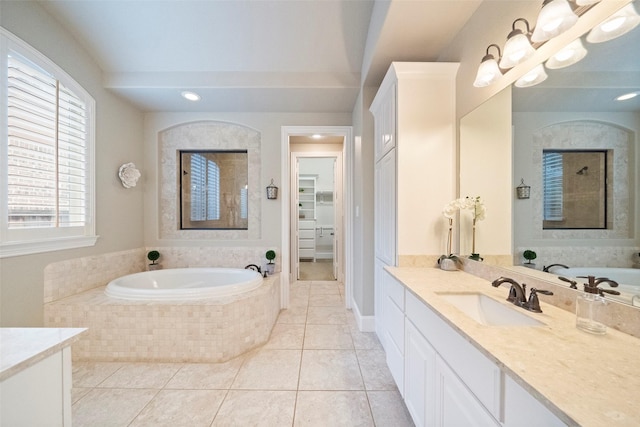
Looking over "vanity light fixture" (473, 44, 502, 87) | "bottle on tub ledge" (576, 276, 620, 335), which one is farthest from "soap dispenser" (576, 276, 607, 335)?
"vanity light fixture" (473, 44, 502, 87)

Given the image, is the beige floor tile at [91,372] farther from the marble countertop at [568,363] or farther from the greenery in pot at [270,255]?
the marble countertop at [568,363]

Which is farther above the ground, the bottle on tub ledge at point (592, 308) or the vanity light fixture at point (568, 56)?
the vanity light fixture at point (568, 56)

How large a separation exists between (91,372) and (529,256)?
3046mm

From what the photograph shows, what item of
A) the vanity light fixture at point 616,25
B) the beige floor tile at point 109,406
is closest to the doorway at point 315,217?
the beige floor tile at point 109,406

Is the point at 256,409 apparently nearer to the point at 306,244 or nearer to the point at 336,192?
the point at 336,192

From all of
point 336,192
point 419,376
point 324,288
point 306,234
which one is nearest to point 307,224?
point 306,234

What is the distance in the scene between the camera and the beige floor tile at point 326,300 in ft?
10.2

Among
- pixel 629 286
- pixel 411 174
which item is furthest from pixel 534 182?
pixel 411 174

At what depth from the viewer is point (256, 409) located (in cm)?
145

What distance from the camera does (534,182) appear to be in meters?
1.15

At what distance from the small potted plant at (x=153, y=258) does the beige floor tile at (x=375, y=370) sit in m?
2.61

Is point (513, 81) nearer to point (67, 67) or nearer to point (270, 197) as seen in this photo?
point (270, 197)

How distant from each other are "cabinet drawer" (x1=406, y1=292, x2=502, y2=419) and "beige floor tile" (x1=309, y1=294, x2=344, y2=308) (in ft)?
6.68

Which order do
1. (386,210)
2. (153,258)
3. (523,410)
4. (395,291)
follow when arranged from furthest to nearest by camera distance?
(153,258) → (386,210) → (395,291) → (523,410)
